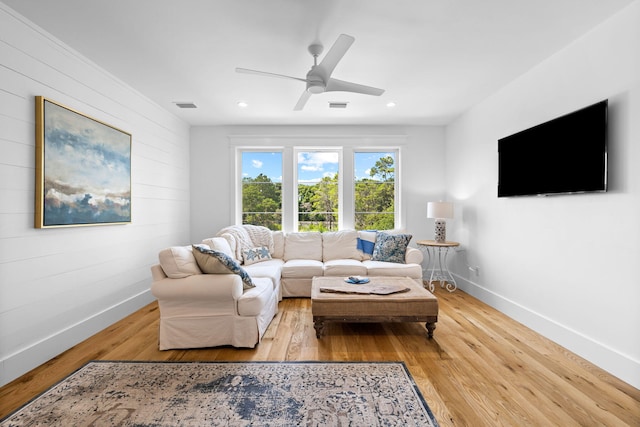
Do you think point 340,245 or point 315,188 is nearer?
point 340,245

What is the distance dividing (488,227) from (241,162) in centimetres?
392

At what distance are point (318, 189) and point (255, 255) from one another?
1.67m

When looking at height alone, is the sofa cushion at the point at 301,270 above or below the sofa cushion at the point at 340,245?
below

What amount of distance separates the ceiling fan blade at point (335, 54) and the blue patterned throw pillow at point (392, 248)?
258 centimetres

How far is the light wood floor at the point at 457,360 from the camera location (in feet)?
6.02

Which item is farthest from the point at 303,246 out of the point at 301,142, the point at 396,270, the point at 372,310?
the point at 372,310

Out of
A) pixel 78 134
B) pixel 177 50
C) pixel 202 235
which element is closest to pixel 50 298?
pixel 78 134

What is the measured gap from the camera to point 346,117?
469 cm

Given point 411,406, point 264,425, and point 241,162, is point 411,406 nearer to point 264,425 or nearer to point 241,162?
point 264,425

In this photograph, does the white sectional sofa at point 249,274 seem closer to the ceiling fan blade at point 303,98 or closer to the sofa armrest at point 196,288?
the sofa armrest at point 196,288

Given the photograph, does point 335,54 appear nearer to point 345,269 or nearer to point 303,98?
point 303,98

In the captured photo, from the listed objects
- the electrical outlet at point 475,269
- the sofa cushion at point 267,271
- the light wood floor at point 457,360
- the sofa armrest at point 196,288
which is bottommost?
the light wood floor at point 457,360

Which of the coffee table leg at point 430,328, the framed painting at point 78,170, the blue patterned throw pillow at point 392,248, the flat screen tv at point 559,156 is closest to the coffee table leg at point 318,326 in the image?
the coffee table leg at point 430,328

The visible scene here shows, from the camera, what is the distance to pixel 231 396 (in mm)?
1957
